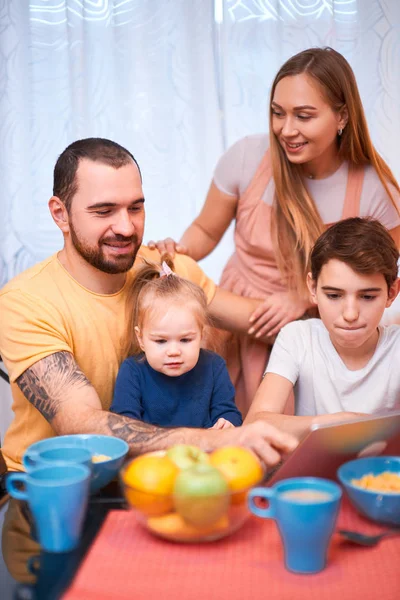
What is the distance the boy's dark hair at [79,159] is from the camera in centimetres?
163

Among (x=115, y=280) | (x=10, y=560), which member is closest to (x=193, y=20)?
(x=115, y=280)

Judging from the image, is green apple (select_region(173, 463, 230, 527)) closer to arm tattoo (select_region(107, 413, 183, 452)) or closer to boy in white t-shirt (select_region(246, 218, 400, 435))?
arm tattoo (select_region(107, 413, 183, 452))

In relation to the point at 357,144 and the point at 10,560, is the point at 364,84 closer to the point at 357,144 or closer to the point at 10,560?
the point at 357,144

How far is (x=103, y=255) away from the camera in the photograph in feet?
5.33

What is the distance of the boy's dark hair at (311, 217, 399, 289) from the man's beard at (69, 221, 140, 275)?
0.42 meters

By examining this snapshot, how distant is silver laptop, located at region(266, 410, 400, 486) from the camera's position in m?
0.92

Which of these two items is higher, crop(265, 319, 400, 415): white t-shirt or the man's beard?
the man's beard

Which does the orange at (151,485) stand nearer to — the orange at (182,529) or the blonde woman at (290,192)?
the orange at (182,529)

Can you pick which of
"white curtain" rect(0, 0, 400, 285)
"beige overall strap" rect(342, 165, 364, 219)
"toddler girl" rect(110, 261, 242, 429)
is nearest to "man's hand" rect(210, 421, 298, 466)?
"toddler girl" rect(110, 261, 242, 429)

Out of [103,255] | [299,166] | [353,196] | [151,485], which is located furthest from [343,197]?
[151,485]

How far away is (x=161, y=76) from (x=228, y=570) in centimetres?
232

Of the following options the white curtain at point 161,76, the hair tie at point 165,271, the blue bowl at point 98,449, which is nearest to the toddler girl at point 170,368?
the hair tie at point 165,271

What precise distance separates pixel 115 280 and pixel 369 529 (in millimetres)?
968

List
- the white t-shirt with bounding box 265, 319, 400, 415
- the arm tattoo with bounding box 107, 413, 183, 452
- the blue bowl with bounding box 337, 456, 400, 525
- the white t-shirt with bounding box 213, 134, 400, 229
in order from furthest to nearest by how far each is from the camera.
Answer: the white t-shirt with bounding box 213, 134, 400, 229, the white t-shirt with bounding box 265, 319, 400, 415, the arm tattoo with bounding box 107, 413, 183, 452, the blue bowl with bounding box 337, 456, 400, 525
